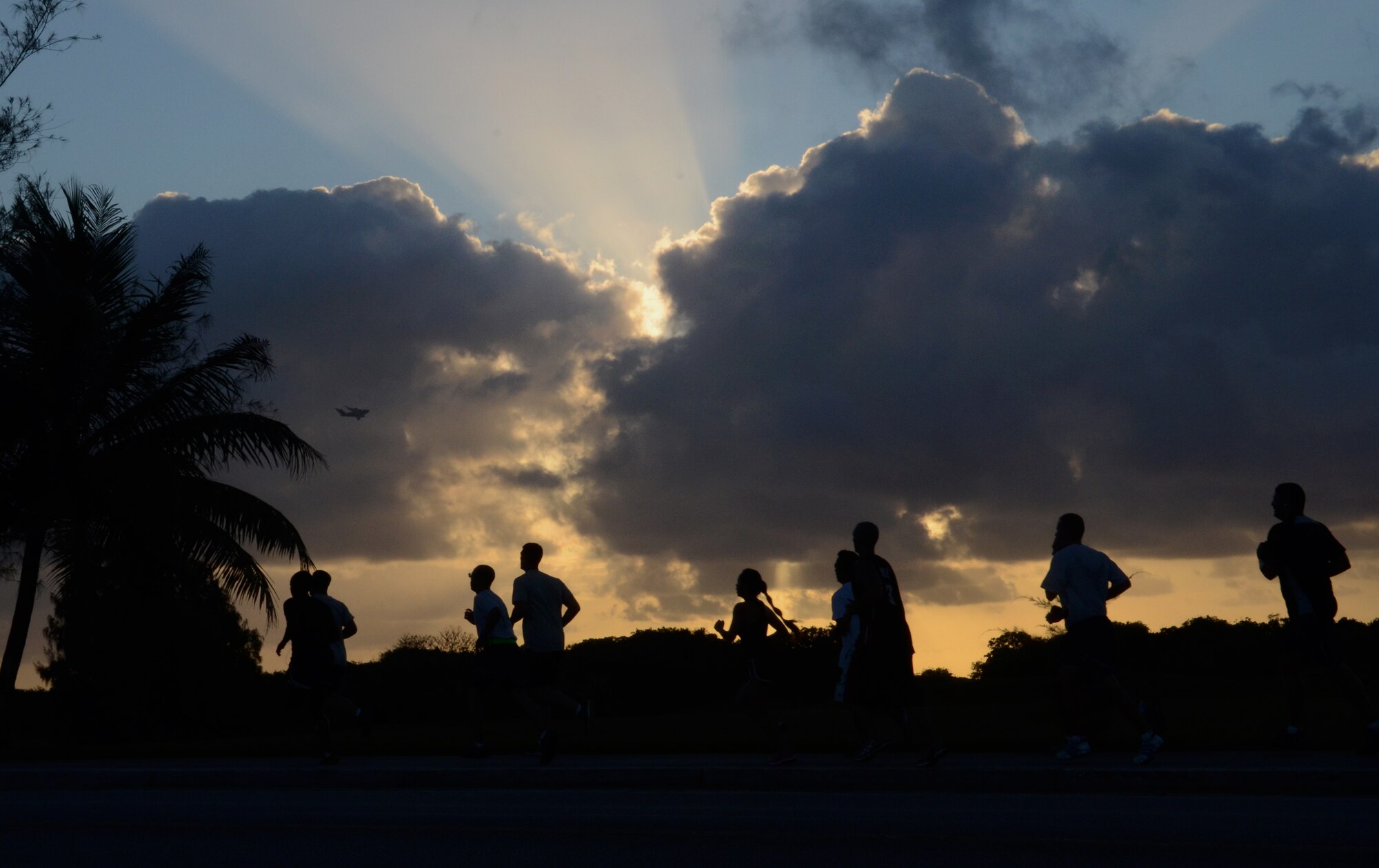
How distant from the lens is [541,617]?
13.3 metres

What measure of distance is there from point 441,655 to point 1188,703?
23.6m

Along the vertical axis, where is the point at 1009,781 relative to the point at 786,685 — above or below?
below

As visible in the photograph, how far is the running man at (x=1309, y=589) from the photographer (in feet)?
35.0

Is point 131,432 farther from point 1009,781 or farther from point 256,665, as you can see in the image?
point 256,665

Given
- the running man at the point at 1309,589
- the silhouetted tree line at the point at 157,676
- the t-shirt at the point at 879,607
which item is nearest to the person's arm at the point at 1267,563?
the running man at the point at 1309,589

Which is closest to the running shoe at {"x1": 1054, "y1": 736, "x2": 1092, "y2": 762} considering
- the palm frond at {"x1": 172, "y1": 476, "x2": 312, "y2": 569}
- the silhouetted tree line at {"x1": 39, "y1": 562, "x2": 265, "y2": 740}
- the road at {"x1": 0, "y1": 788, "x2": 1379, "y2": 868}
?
the road at {"x1": 0, "y1": 788, "x2": 1379, "y2": 868}

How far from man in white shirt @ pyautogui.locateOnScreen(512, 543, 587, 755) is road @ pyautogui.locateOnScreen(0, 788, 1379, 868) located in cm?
243

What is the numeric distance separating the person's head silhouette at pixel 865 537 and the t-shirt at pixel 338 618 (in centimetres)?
576

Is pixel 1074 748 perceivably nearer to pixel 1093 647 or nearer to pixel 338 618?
pixel 1093 647

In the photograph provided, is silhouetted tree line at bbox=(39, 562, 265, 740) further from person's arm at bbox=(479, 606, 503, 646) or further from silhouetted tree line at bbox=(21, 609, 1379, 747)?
person's arm at bbox=(479, 606, 503, 646)

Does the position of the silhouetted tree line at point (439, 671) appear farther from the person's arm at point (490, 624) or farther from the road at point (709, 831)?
the road at point (709, 831)

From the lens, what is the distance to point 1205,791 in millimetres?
9727

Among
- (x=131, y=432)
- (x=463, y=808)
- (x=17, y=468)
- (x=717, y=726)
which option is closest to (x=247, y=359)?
(x=131, y=432)

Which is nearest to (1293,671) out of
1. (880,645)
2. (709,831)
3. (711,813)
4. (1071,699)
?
(1071,699)
